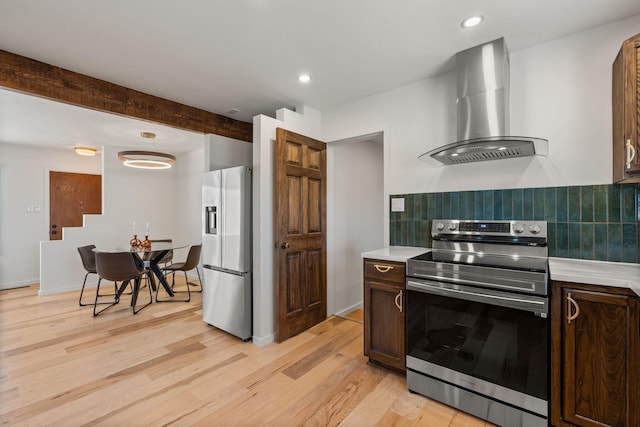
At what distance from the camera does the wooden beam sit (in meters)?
2.15

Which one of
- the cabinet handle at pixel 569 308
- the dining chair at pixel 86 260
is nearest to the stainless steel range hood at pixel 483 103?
the cabinet handle at pixel 569 308

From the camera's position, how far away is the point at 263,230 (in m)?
2.74

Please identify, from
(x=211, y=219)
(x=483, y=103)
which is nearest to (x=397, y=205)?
(x=483, y=103)

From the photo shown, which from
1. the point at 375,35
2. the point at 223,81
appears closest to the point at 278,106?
the point at 223,81

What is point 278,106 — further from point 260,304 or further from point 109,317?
point 109,317

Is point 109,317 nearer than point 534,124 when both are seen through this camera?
No

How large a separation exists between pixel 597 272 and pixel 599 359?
0.43 m

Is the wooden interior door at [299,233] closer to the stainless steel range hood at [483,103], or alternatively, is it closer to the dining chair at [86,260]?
the stainless steel range hood at [483,103]

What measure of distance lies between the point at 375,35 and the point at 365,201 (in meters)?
2.23

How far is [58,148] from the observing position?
4988mm

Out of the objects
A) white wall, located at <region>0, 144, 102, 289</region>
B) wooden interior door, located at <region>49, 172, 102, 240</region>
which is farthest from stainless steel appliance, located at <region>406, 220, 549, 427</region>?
white wall, located at <region>0, 144, 102, 289</region>

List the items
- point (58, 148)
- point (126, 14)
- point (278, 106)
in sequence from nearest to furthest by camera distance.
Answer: point (126, 14) → point (278, 106) → point (58, 148)

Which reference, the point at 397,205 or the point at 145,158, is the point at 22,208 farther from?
the point at 397,205

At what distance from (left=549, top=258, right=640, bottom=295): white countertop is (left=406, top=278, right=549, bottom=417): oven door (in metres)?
0.18
